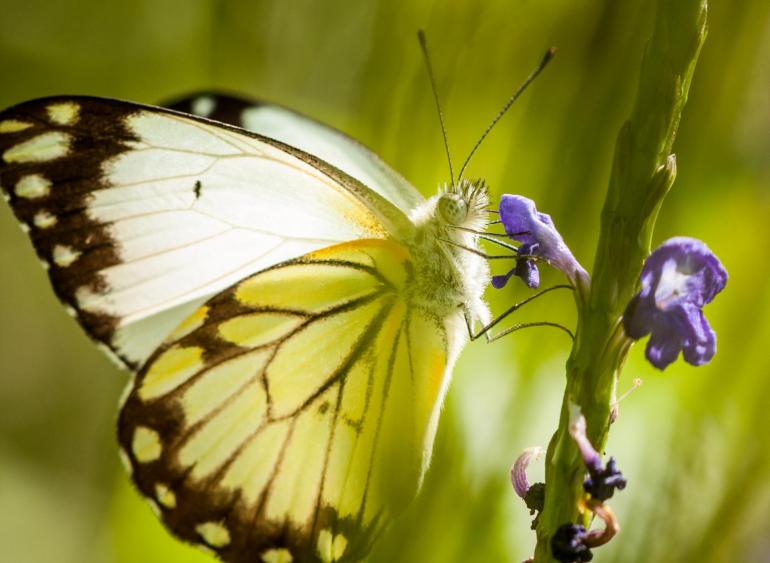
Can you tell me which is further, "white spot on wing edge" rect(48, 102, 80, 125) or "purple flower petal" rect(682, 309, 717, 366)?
"white spot on wing edge" rect(48, 102, 80, 125)

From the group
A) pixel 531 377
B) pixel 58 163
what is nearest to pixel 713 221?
pixel 531 377

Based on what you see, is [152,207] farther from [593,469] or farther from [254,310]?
[593,469]

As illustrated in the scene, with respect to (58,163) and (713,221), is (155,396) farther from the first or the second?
(713,221)

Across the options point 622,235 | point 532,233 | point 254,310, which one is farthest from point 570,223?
point 622,235

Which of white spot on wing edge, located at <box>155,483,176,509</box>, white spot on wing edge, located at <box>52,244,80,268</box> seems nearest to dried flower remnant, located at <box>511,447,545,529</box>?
white spot on wing edge, located at <box>155,483,176,509</box>

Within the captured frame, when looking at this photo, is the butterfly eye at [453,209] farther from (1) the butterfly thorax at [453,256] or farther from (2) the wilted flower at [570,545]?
(2) the wilted flower at [570,545]

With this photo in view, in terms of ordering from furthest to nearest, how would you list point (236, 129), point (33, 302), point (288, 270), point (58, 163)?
point (33, 302) < point (288, 270) < point (58, 163) < point (236, 129)

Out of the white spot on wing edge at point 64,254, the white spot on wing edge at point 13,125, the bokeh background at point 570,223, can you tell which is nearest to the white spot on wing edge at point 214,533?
the bokeh background at point 570,223

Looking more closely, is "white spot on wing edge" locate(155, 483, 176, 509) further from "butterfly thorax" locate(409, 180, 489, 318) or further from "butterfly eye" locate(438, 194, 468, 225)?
"butterfly eye" locate(438, 194, 468, 225)
